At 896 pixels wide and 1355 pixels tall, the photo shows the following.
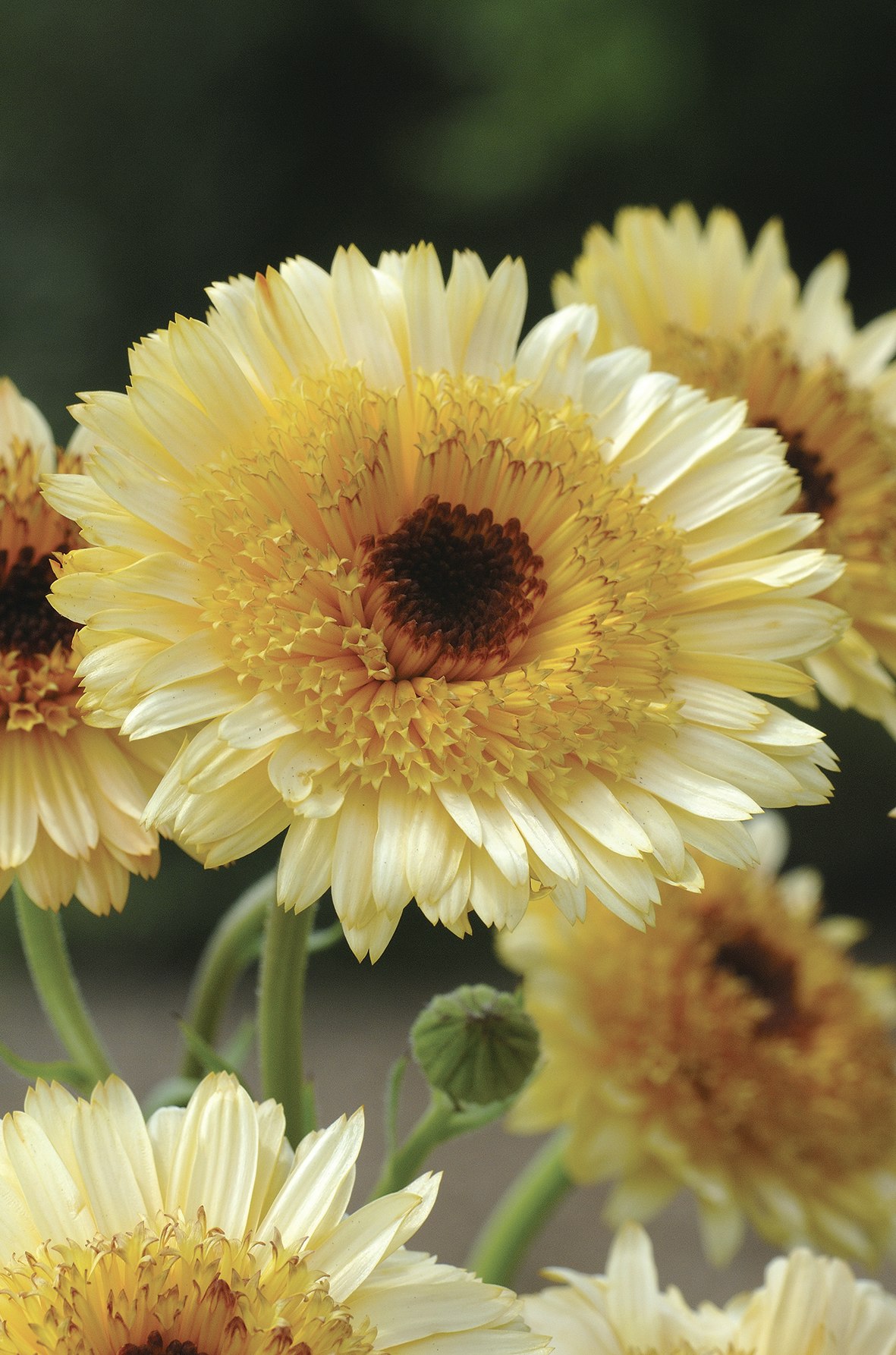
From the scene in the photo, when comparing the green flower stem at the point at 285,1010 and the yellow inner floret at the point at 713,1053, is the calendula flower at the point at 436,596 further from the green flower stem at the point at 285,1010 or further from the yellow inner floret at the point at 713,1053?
the yellow inner floret at the point at 713,1053

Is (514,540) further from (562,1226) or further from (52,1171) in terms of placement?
(562,1226)

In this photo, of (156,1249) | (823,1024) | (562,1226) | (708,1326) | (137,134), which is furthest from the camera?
(562,1226)

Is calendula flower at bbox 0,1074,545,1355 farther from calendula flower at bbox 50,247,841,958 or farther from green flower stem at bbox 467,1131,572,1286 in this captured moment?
green flower stem at bbox 467,1131,572,1286

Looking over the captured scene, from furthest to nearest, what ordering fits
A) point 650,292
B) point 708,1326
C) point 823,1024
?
point 823,1024 < point 650,292 < point 708,1326

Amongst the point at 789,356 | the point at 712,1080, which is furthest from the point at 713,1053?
the point at 789,356

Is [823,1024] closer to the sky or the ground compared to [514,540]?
closer to the ground

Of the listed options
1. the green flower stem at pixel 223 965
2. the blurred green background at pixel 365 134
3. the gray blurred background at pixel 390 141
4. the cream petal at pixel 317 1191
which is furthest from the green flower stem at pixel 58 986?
the blurred green background at pixel 365 134

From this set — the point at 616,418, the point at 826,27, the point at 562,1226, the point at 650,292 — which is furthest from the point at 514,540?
the point at 562,1226
